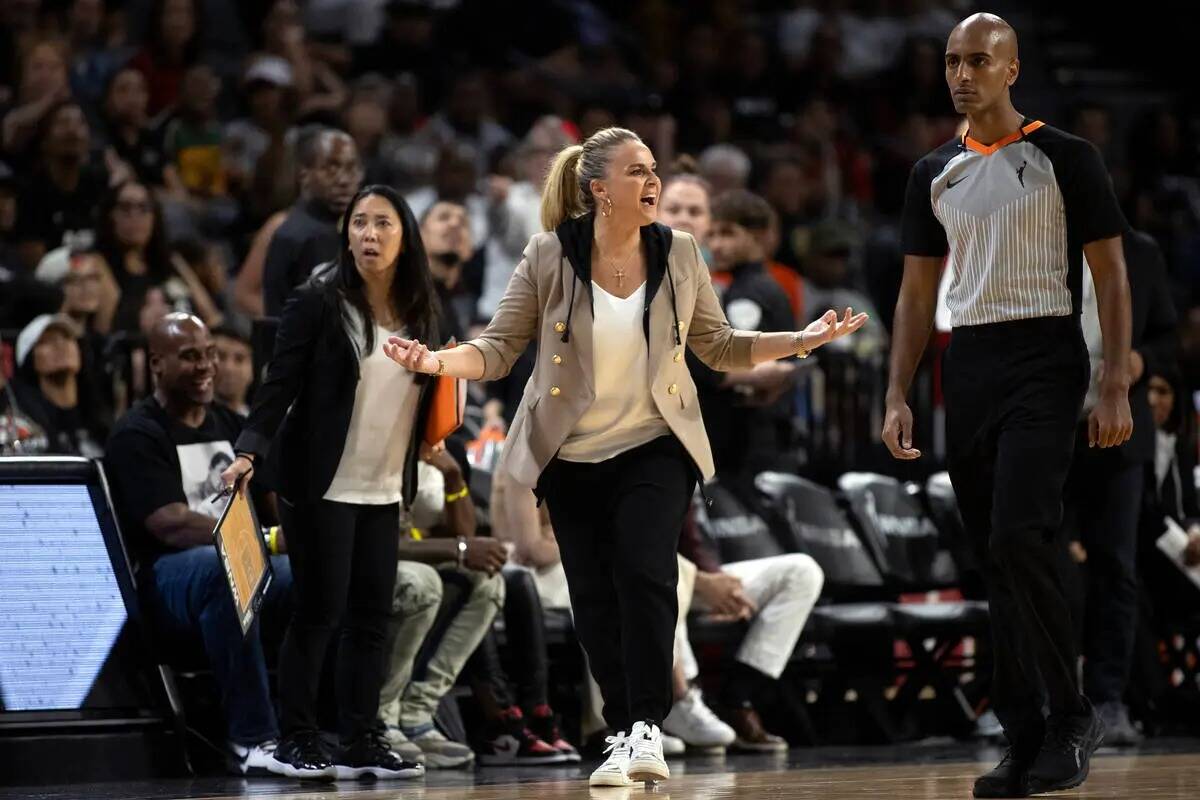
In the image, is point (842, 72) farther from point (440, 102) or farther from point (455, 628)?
point (455, 628)

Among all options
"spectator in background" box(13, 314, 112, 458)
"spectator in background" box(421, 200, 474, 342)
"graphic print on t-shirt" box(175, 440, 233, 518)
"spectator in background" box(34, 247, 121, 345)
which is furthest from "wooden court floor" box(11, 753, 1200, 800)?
"spectator in background" box(34, 247, 121, 345)

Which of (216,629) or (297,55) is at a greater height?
(297,55)

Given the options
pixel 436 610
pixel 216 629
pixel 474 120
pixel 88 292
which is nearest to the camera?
pixel 216 629

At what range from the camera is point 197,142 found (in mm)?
10914

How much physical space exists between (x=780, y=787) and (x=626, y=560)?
73cm

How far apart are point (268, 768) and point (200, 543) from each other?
82cm

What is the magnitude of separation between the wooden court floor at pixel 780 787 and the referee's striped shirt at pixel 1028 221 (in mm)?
1193

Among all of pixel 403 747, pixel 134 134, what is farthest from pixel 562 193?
pixel 134 134

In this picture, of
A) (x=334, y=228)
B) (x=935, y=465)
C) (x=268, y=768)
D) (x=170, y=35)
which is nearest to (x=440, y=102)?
(x=170, y=35)

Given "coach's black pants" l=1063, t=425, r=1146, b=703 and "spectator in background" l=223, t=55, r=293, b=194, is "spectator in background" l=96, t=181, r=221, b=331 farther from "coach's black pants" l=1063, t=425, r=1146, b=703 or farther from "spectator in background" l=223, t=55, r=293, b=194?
"coach's black pants" l=1063, t=425, r=1146, b=703

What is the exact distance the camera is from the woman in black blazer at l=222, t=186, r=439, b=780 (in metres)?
6.00

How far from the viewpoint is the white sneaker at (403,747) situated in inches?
252

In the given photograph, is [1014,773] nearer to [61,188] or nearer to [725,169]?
[61,188]

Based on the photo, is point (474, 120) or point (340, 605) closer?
point (340, 605)
